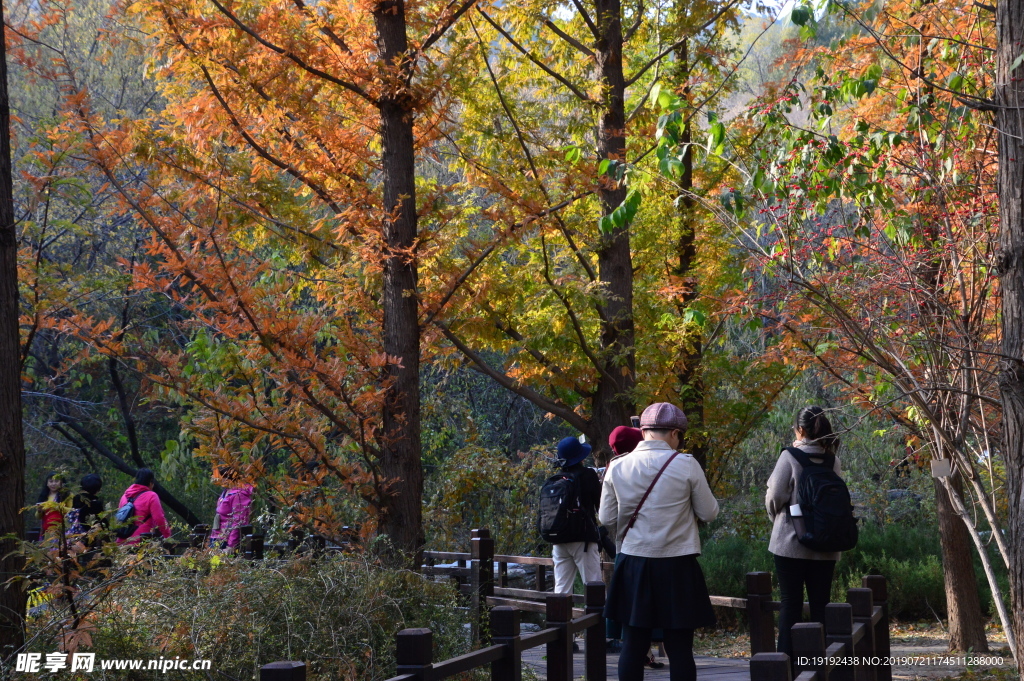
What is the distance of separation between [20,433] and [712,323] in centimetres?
798

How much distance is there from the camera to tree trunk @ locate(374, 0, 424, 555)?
667cm

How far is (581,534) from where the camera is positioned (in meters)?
7.57

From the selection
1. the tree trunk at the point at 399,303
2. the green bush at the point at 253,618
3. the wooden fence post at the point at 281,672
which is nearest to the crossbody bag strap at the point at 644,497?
the green bush at the point at 253,618

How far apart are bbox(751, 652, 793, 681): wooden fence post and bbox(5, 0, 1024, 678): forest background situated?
2.19 metres

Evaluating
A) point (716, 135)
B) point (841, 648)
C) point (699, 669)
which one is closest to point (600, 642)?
point (841, 648)

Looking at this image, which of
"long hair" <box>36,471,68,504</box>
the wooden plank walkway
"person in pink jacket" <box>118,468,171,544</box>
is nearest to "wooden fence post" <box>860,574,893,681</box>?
the wooden plank walkway

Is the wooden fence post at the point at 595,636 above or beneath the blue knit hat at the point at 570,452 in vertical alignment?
beneath

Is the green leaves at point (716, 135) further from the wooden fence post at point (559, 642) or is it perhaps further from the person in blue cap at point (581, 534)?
the person in blue cap at point (581, 534)

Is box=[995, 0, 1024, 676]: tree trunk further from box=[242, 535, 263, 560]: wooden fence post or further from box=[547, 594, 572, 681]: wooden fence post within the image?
box=[242, 535, 263, 560]: wooden fence post

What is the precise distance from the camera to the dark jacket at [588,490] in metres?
7.60

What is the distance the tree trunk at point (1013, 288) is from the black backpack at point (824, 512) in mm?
952

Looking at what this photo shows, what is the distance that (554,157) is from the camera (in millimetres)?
9344

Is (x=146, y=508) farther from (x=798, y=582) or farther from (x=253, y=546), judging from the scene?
(x=798, y=582)

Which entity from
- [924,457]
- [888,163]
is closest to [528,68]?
[888,163]
